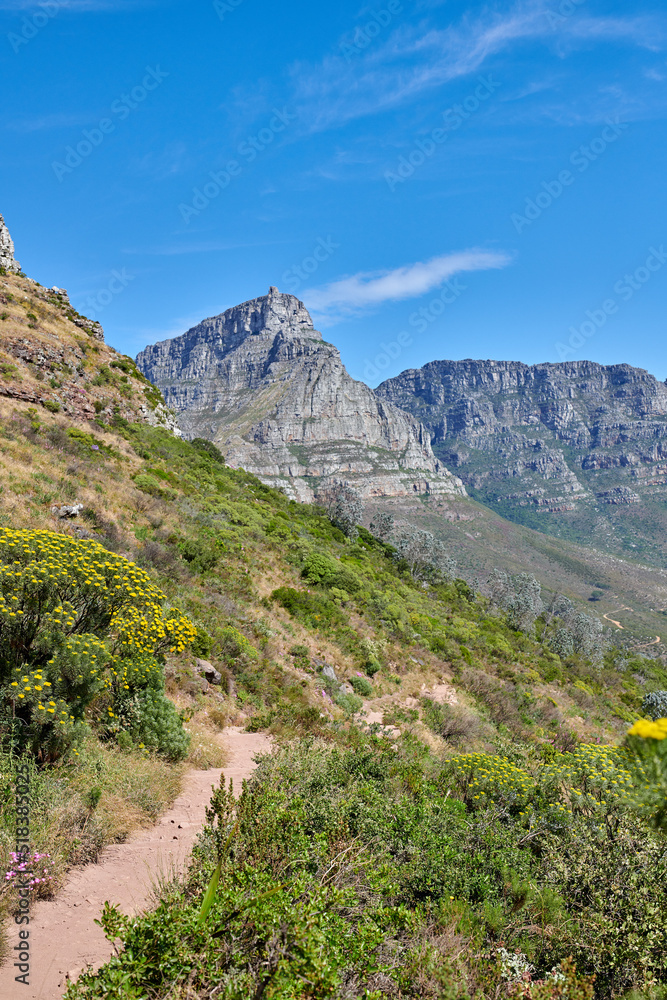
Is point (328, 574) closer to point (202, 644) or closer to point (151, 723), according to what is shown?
point (202, 644)

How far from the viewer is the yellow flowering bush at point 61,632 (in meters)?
4.86

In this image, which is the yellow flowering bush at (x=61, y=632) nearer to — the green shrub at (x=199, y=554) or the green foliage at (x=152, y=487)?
the green shrub at (x=199, y=554)

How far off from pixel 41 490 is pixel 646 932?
12329 millimetres

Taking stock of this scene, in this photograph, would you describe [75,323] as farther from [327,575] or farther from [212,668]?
[212,668]

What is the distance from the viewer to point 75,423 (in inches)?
704

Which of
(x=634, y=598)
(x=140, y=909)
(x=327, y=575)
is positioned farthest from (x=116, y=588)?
(x=634, y=598)

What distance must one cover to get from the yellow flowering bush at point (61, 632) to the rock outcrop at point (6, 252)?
27.4m

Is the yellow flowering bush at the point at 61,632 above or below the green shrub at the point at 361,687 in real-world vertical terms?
above

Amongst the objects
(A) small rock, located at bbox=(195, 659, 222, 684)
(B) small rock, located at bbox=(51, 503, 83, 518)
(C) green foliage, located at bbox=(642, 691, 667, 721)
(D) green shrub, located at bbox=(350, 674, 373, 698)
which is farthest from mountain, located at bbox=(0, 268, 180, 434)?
(C) green foliage, located at bbox=(642, 691, 667, 721)

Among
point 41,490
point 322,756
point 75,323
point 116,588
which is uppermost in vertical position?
point 75,323

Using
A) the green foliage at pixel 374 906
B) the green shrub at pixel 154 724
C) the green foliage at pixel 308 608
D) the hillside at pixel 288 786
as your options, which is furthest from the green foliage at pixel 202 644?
→ the green foliage at pixel 308 608

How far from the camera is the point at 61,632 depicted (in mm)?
5047

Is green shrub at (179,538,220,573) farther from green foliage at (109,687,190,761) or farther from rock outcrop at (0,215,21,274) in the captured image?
rock outcrop at (0,215,21,274)

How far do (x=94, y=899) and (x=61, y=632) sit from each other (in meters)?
2.37
